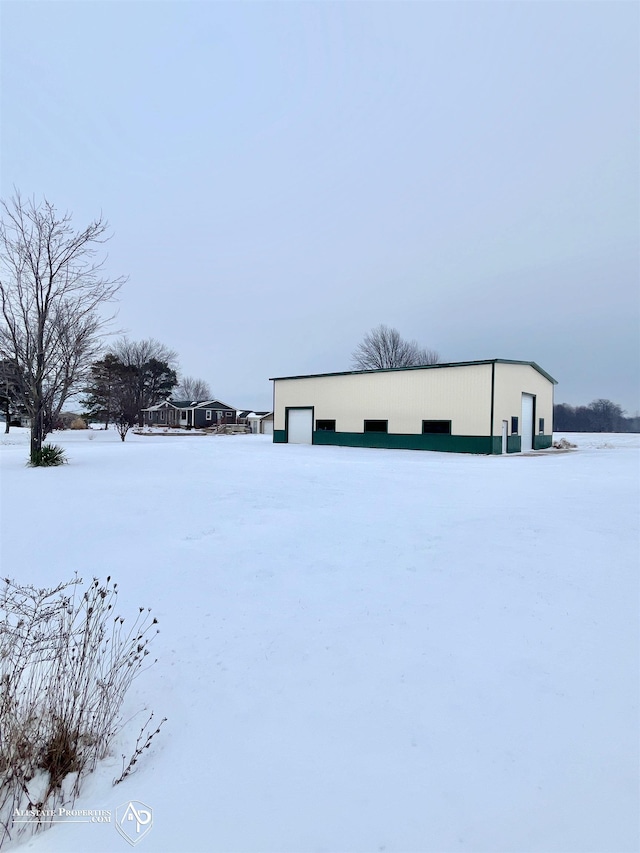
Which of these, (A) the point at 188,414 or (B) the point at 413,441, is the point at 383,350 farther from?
(B) the point at 413,441

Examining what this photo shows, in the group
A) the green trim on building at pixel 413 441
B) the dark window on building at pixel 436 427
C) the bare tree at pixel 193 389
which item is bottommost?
the green trim on building at pixel 413 441

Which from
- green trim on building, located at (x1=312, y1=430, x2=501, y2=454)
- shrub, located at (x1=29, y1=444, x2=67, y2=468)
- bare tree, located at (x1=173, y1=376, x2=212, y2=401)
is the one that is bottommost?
shrub, located at (x1=29, y1=444, x2=67, y2=468)

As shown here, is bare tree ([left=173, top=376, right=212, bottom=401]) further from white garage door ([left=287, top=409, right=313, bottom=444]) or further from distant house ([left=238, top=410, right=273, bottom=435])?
white garage door ([left=287, top=409, right=313, bottom=444])

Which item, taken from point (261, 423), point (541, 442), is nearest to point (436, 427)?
point (541, 442)

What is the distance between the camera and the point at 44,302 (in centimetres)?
1151

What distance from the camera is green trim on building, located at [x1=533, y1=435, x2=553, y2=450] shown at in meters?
23.4

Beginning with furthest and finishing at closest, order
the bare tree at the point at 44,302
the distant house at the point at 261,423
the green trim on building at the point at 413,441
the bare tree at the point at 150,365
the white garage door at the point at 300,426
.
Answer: the bare tree at the point at 150,365
the distant house at the point at 261,423
the white garage door at the point at 300,426
the green trim on building at the point at 413,441
the bare tree at the point at 44,302

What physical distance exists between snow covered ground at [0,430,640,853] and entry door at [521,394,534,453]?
16.1m

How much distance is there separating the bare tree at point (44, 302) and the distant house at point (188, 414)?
1486 inches

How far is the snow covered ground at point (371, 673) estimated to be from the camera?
1937mm

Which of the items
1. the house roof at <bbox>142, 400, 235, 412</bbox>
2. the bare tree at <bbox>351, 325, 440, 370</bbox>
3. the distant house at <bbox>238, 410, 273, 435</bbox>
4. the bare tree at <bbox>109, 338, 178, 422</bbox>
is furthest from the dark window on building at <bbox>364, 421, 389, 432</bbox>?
the bare tree at <bbox>109, 338, 178, 422</bbox>

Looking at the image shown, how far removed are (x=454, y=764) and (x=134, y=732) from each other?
1.89 meters

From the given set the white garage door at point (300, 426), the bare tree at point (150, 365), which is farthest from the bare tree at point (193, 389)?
the white garage door at point (300, 426)

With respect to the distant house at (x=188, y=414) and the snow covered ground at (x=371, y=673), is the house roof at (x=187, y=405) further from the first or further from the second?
the snow covered ground at (x=371, y=673)
